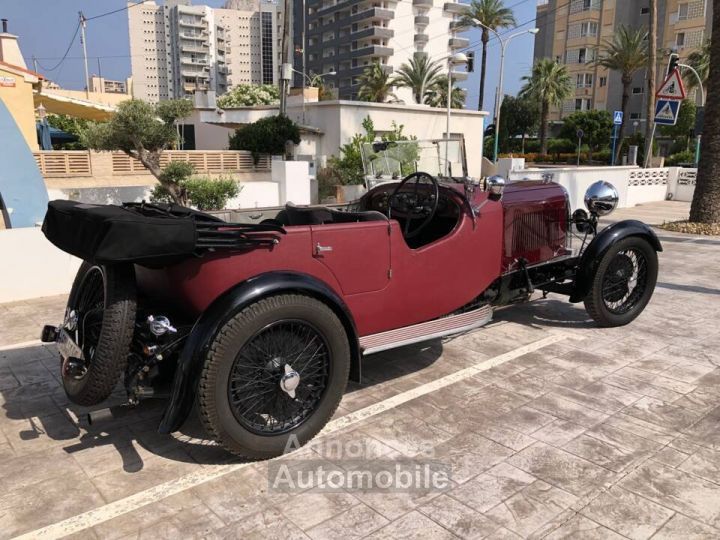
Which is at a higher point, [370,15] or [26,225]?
[370,15]

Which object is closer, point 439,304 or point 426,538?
point 426,538

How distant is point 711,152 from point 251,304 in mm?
10759

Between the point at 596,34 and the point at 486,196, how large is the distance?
183 feet

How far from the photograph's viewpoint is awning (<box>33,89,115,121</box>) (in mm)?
16422

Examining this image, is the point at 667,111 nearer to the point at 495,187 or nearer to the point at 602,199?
the point at 602,199

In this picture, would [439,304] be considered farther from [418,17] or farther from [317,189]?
[418,17]

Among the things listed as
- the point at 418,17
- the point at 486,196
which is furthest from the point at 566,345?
the point at 418,17

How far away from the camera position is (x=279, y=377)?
2969mm

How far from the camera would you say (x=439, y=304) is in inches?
157

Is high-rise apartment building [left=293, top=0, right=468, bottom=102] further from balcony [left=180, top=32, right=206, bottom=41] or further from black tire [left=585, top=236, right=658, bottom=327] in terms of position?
black tire [left=585, top=236, right=658, bottom=327]

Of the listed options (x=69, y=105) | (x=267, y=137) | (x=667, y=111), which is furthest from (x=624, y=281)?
(x=69, y=105)

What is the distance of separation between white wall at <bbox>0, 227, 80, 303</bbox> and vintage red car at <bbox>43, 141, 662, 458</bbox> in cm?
323

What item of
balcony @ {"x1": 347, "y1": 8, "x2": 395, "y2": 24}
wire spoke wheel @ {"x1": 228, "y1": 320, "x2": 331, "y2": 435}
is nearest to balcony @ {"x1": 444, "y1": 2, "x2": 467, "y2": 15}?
balcony @ {"x1": 347, "y1": 8, "x2": 395, "y2": 24}

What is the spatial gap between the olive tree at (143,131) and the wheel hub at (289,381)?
7.02 m
